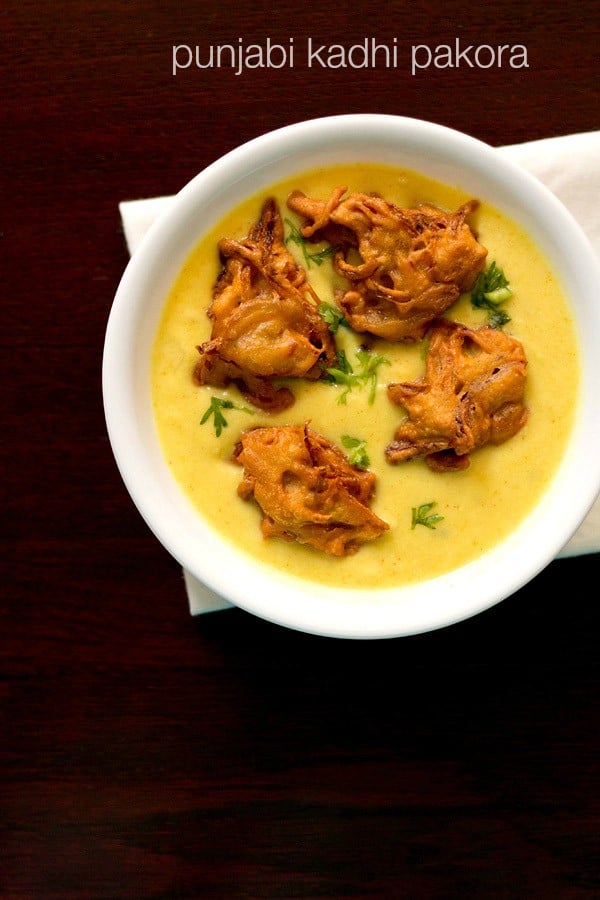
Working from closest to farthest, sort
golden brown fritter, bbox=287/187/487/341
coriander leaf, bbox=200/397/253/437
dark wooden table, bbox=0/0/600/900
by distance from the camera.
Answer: golden brown fritter, bbox=287/187/487/341 → coriander leaf, bbox=200/397/253/437 → dark wooden table, bbox=0/0/600/900

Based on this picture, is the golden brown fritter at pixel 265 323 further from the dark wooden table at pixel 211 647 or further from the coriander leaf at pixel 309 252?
the dark wooden table at pixel 211 647

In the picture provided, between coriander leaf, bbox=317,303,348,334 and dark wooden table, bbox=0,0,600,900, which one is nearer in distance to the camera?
coriander leaf, bbox=317,303,348,334

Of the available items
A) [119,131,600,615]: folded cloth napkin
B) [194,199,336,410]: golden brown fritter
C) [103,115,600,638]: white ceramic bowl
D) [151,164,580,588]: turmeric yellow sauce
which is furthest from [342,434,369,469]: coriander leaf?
[119,131,600,615]: folded cloth napkin

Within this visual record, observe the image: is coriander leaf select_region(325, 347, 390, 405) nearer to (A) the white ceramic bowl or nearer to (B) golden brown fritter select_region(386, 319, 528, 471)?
(B) golden brown fritter select_region(386, 319, 528, 471)

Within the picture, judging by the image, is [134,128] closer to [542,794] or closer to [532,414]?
[532,414]

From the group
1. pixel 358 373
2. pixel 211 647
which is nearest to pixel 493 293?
pixel 358 373

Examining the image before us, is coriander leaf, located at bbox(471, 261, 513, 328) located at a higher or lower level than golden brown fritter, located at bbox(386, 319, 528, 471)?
higher
